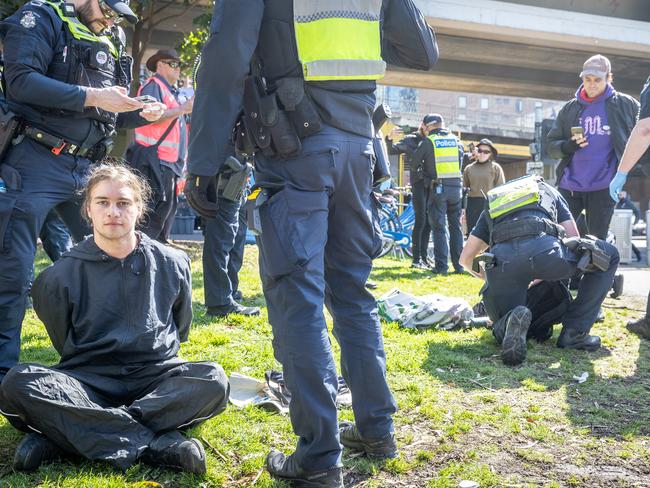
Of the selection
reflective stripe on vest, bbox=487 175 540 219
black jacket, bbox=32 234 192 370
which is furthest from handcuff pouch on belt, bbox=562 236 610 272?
black jacket, bbox=32 234 192 370

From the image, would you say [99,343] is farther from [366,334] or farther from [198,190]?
[366,334]

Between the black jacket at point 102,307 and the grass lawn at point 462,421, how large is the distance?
0.43m

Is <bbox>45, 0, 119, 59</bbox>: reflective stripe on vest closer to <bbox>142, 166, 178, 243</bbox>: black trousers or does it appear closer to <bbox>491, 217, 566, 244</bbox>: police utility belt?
<bbox>142, 166, 178, 243</bbox>: black trousers

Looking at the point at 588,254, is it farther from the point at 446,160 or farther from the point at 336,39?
the point at 446,160

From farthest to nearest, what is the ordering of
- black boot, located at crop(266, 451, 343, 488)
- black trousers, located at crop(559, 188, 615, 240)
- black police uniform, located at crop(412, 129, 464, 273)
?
black police uniform, located at crop(412, 129, 464, 273)
black trousers, located at crop(559, 188, 615, 240)
black boot, located at crop(266, 451, 343, 488)

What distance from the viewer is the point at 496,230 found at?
14.7 ft

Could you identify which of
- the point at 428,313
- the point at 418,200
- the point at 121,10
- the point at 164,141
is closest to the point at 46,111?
the point at 121,10

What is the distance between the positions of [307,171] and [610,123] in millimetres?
4408

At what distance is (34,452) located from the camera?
8.05 feet

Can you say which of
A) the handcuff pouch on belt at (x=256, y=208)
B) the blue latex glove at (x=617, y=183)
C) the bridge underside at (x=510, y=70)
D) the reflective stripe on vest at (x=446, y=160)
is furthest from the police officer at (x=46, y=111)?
the bridge underside at (x=510, y=70)

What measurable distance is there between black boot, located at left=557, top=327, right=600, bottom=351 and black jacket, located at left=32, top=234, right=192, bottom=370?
9.35 feet

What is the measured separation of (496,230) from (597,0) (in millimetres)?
19242

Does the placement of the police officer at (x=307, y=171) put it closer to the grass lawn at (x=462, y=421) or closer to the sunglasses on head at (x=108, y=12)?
the grass lawn at (x=462, y=421)

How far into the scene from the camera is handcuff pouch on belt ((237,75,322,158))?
2326mm
